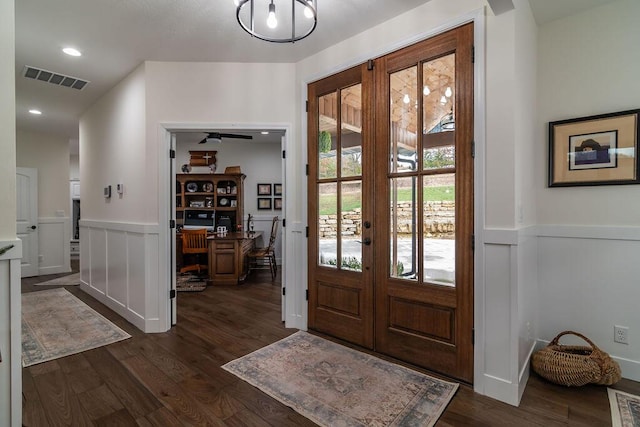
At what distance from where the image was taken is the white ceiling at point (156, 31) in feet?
7.51

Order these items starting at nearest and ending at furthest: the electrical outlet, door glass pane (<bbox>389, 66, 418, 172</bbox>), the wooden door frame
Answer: the wooden door frame
the electrical outlet
door glass pane (<bbox>389, 66, 418, 172</bbox>)

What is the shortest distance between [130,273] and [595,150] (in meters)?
4.49

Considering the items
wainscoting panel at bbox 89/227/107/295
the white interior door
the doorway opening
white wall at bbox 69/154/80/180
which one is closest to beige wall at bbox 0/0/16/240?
wainscoting panel at bbox 89/227/107/295

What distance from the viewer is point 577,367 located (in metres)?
2.09

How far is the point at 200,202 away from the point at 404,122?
5.12m

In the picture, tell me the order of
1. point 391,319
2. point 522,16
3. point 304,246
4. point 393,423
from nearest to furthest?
point 393,423 → point 522,16 → point 391,319 → point 304,246

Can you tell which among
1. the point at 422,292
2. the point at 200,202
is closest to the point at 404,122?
the point at 422,292

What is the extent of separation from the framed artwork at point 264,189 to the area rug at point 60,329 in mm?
3654

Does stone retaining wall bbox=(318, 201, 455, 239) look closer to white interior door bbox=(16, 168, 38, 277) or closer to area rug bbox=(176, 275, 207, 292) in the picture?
area rug bbox=(176, 275, 207, 292)

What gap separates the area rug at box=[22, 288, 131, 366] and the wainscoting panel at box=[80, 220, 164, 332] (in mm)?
220

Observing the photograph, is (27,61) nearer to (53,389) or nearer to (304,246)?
(53,389)

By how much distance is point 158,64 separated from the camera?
3.15 metres

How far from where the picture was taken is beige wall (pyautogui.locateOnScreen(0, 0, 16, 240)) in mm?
1484

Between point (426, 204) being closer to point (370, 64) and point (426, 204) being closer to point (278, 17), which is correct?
point (370, 64)
